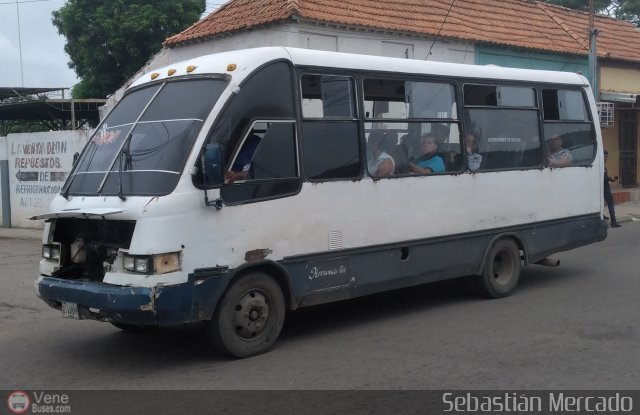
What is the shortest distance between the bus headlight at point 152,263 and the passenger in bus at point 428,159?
3079mm

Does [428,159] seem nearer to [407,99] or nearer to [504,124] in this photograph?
[407,99]

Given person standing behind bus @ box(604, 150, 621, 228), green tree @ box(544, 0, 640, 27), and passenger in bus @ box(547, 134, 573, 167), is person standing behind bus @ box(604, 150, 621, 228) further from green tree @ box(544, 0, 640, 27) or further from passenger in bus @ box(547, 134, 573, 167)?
green tree @ box(544, 0, 640, 27)

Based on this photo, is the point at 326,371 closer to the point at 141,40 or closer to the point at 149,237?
the point at 149,237

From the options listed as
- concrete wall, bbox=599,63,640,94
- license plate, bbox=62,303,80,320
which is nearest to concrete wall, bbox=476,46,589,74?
concrete wall, bbox=599,63,640,94

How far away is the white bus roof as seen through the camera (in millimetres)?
6434

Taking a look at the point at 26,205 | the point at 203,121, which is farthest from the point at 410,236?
the point at 26,205

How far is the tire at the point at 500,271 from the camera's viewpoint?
8.54m

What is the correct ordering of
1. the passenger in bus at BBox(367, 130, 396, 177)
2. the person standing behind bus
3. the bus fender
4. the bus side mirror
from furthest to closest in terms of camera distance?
the person standing behind bus, the bus fender, the passenger in bus at BBox(367, 130, 396, 177), the bus side mirror

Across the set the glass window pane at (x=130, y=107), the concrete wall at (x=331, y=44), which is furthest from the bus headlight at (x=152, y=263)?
the concrete wall at (x=331, y=44)

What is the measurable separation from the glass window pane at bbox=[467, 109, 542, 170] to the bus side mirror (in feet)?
12.1

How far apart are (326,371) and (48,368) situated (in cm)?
245

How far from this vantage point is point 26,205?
59.5 ft

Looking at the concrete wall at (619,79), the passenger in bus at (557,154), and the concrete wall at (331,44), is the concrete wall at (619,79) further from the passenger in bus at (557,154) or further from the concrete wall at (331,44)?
the passenger in bus at (557,154)
